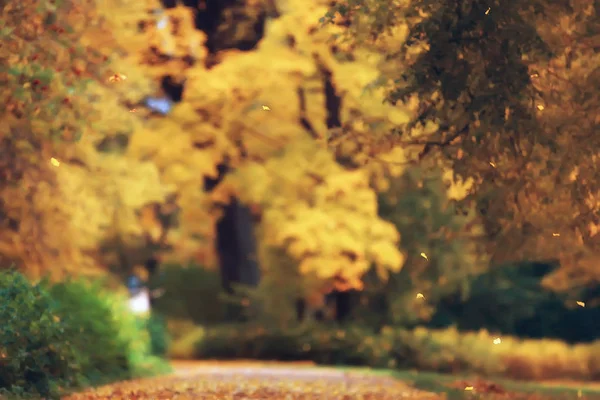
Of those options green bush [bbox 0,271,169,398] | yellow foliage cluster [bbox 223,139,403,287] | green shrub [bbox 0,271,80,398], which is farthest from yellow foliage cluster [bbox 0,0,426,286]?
green shrub [bbox 0,271,80,398]

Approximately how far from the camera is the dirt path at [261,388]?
510 inches

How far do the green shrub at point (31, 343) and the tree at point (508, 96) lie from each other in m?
4.92

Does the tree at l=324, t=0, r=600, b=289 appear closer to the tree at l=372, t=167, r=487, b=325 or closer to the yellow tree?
the yellow tree

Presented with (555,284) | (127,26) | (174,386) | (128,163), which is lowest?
(174,386)

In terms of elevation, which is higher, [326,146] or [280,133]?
[280,133]

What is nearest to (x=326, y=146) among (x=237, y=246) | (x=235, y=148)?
(x=235, y=148)

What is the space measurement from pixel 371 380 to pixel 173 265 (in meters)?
15.1

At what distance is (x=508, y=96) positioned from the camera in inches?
431

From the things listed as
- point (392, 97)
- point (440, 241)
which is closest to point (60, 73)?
point (392, 97)

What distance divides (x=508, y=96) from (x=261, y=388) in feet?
17.5

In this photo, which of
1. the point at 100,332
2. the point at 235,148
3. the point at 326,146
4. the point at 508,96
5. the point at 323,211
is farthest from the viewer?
the point at 235,148

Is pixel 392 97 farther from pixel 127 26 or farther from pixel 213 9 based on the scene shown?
pixel 213 9

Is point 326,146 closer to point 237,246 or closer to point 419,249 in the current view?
point 419,249

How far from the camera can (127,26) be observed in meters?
20.1
